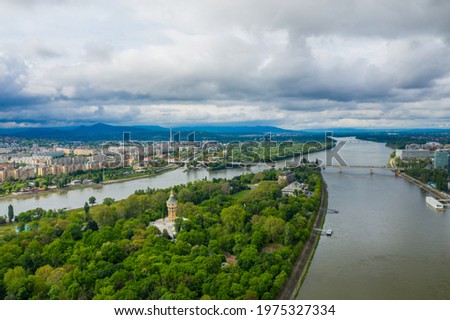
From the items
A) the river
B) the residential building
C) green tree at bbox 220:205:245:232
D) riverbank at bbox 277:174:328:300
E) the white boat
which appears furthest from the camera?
the residential building

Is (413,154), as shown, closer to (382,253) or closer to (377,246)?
(377,246)

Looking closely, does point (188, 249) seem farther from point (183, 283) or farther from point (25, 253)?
point (25, 253)

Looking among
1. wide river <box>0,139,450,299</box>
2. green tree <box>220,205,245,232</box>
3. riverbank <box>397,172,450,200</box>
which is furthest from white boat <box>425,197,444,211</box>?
green tree <box>220,205,245,232</box>

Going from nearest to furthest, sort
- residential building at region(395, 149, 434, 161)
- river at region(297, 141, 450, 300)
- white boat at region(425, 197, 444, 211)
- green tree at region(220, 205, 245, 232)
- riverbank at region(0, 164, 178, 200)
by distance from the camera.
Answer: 1. river at region(297, 141, 450, 300)
2. green tree at region(220, 205, 245, 232)
3. white boat at region(425, 197, 444, 211)
4. riverbank at region(0, 164, 178, 200)
5. residential building at region(395, 149, 434, 161)

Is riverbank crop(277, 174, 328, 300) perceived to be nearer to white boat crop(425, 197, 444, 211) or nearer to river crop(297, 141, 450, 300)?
river crop(297, 141, 450, 300)

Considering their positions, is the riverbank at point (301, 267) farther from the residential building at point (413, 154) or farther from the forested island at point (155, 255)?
the residential building at point (413, 154)

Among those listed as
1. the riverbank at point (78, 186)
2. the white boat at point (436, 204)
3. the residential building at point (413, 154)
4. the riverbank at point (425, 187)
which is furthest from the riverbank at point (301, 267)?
the residential building at point (413, 154)
